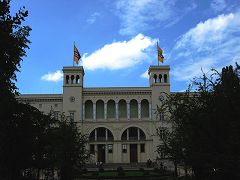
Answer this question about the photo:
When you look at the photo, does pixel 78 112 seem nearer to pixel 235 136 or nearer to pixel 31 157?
pixel 31 157

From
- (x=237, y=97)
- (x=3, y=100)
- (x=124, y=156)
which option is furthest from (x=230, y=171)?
(x=124, y=156)

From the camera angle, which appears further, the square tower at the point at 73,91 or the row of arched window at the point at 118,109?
the row of arched window at the point at 118,109

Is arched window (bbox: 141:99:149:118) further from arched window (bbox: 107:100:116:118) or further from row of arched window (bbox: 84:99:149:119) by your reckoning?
arched window (bbox: 107:100:116:118)

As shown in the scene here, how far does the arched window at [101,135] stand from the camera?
211 ft

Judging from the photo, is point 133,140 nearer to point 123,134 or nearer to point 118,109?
point 123,134

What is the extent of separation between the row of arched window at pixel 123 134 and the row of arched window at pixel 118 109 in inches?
91.4

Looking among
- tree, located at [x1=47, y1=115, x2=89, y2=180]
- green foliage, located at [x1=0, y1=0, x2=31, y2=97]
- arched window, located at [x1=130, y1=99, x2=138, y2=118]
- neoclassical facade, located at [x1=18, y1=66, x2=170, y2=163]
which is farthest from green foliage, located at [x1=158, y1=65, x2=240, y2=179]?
arched window, located at [x1=130, y1=99, x2=138, y2=118]

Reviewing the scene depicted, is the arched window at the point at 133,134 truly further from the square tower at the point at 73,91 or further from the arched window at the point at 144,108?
the square tower at the point at 73,91

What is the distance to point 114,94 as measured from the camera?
64.8 m

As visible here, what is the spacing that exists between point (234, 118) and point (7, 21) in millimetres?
8285

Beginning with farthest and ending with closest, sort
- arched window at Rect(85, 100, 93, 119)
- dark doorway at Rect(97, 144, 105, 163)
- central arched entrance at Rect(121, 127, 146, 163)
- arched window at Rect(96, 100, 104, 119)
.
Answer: arched window at Rect(96, 100, 104, 119) < arched window at Rect(85, 100, 93, 119) < dark doorway at Rect(97, 144, 105, 163) < central arched entrance at Rect(121, 127, 146, 163)

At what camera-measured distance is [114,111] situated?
214 feet

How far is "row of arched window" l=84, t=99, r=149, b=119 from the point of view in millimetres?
64750

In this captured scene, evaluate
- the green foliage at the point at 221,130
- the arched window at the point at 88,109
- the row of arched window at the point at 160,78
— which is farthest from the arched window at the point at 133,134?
the green foliage at the point at 221,130
